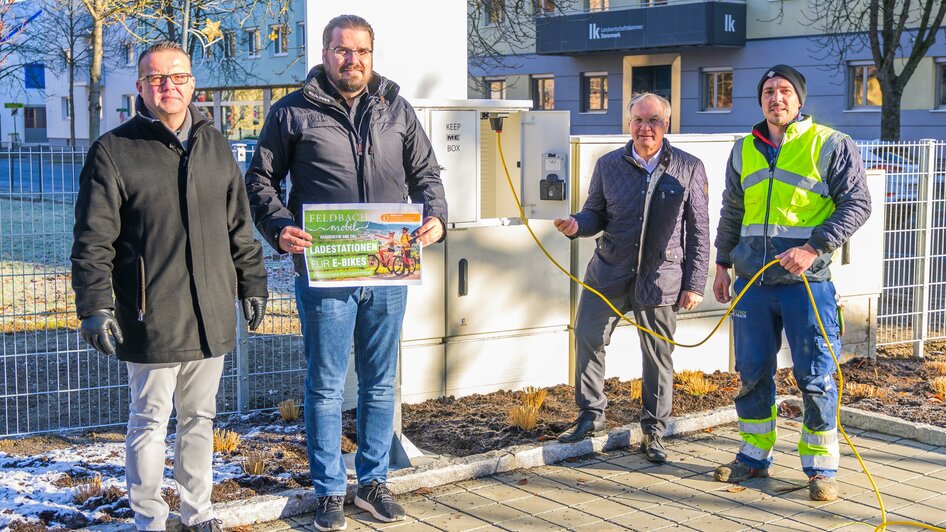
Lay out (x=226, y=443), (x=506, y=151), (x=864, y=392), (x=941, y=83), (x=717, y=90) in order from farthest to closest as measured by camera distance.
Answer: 1. (x=717, y=90)
2. (x=941, y=83)
3. (x=864, y=392)
4. (x=506, y=151)
5. (x=226, y=443)

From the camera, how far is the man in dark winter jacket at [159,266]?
13.9ft

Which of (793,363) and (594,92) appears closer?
(793,363)

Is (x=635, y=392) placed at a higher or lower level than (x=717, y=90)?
lower

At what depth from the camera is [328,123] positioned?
15.8 feet

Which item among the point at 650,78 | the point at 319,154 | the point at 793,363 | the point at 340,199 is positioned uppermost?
the point at 650,78

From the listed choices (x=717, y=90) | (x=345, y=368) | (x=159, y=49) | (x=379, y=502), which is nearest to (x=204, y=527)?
(x=379, y=502)

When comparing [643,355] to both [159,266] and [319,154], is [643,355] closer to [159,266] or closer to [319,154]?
[319,154]

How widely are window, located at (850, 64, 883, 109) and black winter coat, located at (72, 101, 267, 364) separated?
100 ft

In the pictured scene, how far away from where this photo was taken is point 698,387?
750 cm

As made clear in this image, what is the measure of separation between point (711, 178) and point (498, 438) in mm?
2943

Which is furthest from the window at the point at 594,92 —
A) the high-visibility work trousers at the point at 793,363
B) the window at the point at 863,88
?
the high-visibility work trousers at the point at 793,363

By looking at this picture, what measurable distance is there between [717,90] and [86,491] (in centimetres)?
3353

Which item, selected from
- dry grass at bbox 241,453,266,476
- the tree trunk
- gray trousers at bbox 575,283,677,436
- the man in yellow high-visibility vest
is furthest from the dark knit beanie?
the tree trunk

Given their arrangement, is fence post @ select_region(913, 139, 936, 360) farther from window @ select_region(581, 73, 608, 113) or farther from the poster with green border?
window @ select_region(581, 73, 608, 113)
